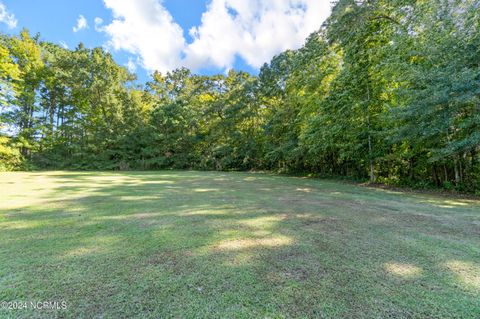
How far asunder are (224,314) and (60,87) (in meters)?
28.0

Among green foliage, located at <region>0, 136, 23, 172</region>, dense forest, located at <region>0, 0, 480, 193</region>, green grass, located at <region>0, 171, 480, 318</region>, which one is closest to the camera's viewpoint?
green grass, located at <region>0, 171, 480, 318</region>

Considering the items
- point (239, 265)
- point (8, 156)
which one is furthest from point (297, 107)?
point (8, 156)

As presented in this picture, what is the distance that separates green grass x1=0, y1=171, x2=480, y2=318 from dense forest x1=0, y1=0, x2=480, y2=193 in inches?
198

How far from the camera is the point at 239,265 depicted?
2.00m

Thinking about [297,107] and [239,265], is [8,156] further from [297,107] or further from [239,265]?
[239,265]

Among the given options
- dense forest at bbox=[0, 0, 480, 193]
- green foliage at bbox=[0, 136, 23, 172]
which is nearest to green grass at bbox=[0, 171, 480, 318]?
dense forest at bbox=[0, 0, 480, 193]

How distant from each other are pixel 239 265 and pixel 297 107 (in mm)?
14491

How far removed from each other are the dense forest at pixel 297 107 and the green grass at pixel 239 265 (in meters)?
5.04

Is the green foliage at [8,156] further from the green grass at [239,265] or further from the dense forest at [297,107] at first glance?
the green grass at [239,265]

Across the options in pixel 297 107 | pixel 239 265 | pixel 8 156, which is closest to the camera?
pixel 239 265

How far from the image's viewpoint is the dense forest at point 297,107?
6.55m

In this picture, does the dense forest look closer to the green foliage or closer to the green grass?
the green foliage

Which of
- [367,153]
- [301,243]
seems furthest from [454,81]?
[301,243]

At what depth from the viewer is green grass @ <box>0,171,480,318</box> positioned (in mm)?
1437
